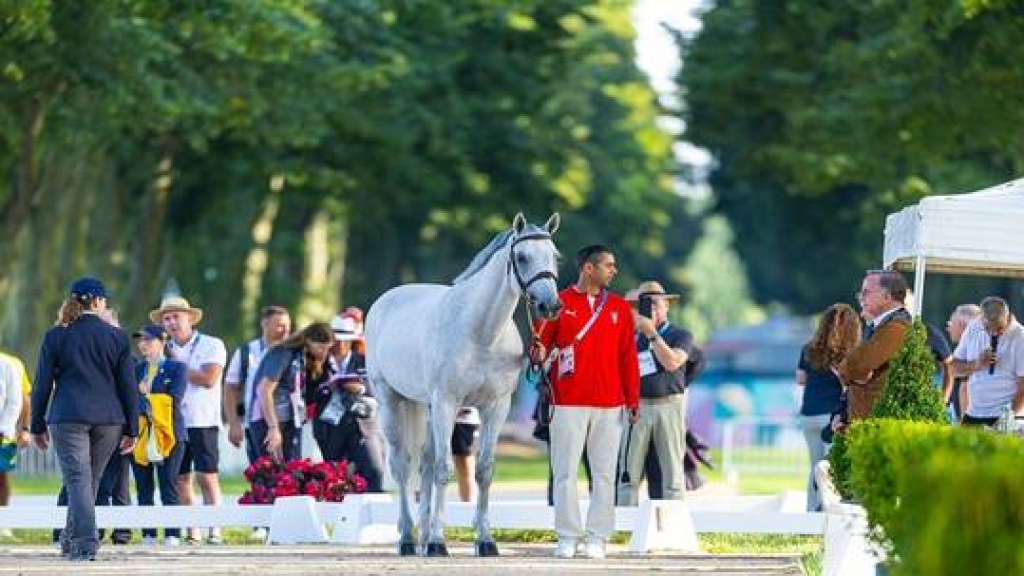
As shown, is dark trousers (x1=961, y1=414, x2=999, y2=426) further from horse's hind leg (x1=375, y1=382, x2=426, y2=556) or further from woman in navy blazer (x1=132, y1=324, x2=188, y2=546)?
woman in navy blazer (x1=132, y1=324, x2=188, y2=546)

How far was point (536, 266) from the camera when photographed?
20.0 m

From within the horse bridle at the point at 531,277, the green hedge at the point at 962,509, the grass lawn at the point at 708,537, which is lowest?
the green hedge at the point at 962,509

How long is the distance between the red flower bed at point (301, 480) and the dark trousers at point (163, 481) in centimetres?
56

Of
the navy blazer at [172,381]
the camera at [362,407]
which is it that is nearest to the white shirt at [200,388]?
the navy blazer at [172,381]

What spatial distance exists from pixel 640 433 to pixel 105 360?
17.0 ft

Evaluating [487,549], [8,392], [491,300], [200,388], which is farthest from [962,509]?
[8,392]

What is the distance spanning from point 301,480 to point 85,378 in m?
4.05

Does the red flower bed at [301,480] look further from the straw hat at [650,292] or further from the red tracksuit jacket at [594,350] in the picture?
the red tracksuit jacket at [594,350]

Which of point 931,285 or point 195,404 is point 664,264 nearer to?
point 931,285

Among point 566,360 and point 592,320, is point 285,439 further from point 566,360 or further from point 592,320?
point 592,320

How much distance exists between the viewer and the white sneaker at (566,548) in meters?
20.5

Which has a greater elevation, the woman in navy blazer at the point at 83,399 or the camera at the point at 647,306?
the camera at the point at 647,306

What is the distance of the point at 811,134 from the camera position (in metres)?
47.4

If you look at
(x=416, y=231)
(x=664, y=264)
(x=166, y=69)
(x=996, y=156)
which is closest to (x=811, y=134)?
(x=996, y=156)
